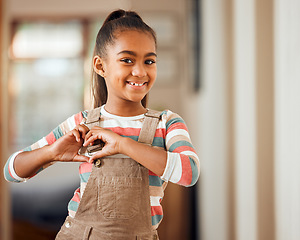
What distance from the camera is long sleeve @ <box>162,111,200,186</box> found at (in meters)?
0.76

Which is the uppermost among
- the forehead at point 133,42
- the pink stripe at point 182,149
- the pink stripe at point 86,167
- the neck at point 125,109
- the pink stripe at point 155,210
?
the forehead at point 133,42

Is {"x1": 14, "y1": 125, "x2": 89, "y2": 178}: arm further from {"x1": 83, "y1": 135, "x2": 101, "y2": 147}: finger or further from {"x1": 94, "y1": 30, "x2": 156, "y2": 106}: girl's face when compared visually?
{"x1": 94, "y1": 30, "x2": 156, "y2": 106}: girl's face

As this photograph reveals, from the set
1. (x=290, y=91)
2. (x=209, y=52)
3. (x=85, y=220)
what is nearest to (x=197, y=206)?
(x=209, y=52)

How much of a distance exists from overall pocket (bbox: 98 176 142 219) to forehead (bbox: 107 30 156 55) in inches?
10.6

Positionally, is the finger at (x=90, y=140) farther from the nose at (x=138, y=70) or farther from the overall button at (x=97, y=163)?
the nose at (x=138, y=70)

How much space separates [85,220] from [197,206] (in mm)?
2447

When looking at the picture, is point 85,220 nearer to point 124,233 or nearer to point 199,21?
point 124,233

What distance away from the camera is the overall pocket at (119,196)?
31.5 inches

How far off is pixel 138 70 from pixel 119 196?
27cm

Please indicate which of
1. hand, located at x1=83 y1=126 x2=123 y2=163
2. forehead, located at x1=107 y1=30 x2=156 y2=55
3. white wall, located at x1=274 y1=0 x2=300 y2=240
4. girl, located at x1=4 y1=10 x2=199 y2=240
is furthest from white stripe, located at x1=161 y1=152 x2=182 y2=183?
white wall, located at x1=274 y1=0 x2=300 y2=240

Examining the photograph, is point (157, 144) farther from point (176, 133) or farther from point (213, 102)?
point (213, 102)

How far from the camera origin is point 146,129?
2.75 feet

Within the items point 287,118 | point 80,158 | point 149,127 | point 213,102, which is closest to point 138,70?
point 149,127

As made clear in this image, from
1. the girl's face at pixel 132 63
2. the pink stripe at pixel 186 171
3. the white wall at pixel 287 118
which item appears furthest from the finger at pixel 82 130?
the white wall at pixel 287 118
